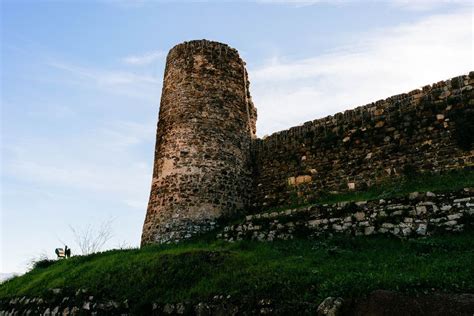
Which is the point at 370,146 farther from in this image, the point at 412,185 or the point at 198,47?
the point at 198,47

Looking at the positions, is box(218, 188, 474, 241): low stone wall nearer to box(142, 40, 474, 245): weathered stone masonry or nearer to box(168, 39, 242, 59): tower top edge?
box(142, 40, 474, 245): weathered stone masonry

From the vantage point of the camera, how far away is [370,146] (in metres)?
14.0

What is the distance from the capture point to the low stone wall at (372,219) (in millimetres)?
9641

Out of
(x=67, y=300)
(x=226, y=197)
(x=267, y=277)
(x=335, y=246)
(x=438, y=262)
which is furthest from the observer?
(x=226, y=197)

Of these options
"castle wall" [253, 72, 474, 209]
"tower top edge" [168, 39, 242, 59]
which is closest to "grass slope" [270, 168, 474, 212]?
"castle wall" [253, 72, 474, 209]

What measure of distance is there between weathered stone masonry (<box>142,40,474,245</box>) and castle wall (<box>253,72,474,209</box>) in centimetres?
3

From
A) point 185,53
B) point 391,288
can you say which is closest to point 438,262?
point 391,288

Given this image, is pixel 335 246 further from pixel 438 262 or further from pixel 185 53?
pixel 185 53

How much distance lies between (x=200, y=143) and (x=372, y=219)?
746 cm

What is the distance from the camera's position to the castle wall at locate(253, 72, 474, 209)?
12.3 metres

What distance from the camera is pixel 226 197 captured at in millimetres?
15641

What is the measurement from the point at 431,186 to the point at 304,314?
6380mm

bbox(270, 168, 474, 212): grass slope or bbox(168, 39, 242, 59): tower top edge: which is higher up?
bbox(168, 39, 242, 59): tower top edge

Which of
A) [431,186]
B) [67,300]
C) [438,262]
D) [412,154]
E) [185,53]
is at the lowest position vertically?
[67,300]
